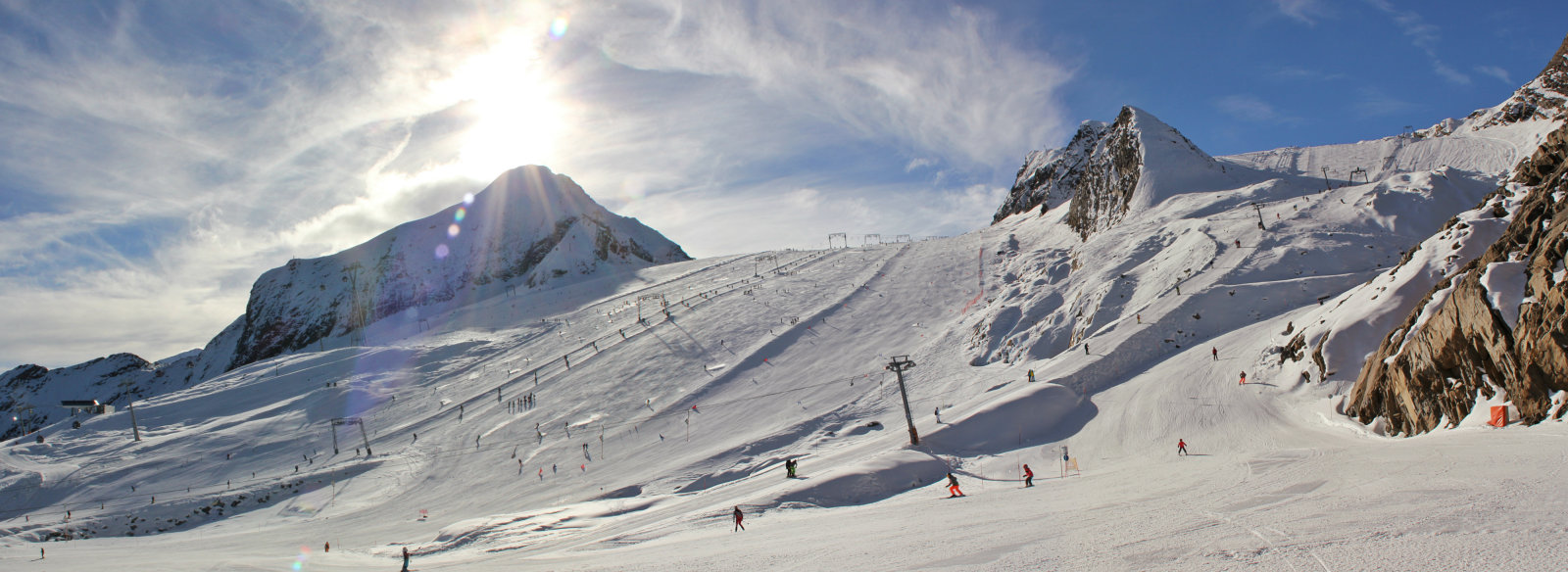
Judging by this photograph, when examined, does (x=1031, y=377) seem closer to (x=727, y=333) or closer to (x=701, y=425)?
(x=701, y=425)

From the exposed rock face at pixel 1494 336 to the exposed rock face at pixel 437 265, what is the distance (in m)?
112

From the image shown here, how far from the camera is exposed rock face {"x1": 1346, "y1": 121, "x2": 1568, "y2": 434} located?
48.7ft

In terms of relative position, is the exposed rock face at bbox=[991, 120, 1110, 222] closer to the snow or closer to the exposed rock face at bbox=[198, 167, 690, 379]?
the exposed rock face at bbox=[198, 167, 690, 379]

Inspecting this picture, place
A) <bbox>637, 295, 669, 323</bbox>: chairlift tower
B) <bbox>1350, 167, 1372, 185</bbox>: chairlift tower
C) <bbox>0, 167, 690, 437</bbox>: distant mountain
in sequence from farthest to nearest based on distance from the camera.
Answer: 1. <bbox>0, 167, 690, 437</bbox>: distant mountain
2. <bbox>637, 295, 669, 323</bbox>: chairlift tower
3. <bbox>1350, 167, 1372, 185</bbox>: chairlift tower

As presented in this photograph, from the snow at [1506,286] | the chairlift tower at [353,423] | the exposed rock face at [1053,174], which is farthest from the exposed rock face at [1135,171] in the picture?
the chairlift tower at [353,423]

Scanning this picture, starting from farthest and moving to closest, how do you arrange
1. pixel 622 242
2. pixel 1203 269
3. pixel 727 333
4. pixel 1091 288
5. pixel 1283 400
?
pixel 622 242 → pixel 727 333 → pixel 1091 288 → pixel 1203 269 → pixel 1283 400

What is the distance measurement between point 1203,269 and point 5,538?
207 feet

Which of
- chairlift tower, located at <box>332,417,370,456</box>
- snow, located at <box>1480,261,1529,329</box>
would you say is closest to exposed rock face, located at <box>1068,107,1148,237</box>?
snow, located at <box>1480,261,1529,329</box>

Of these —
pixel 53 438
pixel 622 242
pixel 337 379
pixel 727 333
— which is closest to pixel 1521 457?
pixel 727 333

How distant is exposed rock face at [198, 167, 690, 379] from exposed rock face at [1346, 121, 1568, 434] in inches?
4397

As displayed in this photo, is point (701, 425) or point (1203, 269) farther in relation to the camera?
point (1203, 269)

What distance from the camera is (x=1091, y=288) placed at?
44.2 meters

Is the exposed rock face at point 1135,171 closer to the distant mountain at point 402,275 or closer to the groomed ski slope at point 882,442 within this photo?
the groomed ski slope at point 882,442

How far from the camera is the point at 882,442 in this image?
30062 mm
